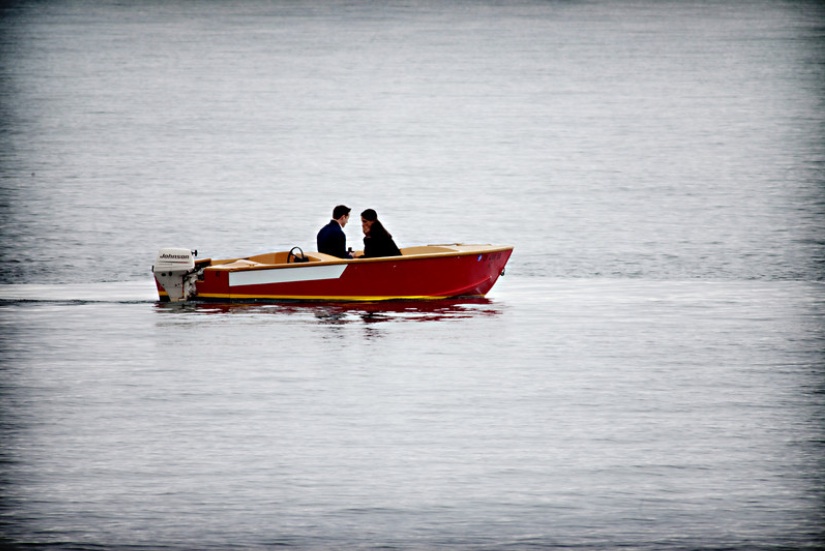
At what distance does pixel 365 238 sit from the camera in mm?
21250

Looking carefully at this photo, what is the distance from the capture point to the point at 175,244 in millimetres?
38625

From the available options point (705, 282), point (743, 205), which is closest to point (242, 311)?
point (705, 282)

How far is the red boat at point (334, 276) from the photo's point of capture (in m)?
21.1

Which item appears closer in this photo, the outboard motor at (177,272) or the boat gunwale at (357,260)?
the boat gunwale at (357,260)

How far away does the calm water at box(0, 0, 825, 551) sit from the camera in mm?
10742

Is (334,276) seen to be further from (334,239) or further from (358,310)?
(358,310)

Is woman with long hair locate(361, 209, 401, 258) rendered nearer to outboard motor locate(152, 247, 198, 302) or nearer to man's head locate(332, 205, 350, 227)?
man's head locate(332, 205, 350, 227)

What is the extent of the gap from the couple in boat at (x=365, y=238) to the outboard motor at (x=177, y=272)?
5.88 feet

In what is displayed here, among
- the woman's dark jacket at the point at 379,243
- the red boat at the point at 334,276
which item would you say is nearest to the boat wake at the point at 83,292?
the red boat at the point at 334,276

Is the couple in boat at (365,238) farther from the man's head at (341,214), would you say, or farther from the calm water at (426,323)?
the calm water at (426,323)

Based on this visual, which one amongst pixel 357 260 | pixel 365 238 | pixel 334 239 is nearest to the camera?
pixel 357 260

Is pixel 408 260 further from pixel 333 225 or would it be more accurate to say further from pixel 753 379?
pixel 753 379

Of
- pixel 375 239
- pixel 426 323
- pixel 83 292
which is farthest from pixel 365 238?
pixel 83 292

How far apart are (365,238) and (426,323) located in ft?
5.10
